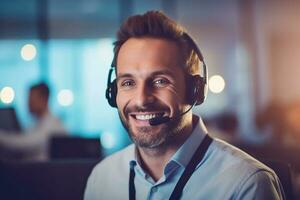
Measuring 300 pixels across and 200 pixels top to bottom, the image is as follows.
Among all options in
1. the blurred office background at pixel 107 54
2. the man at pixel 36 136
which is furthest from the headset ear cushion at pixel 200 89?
the blurred office background at pixel 107 54

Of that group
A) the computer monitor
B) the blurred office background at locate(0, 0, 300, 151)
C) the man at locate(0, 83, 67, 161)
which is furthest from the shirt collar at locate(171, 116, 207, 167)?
the blurred office background at locate(0, 0, 300, 151)

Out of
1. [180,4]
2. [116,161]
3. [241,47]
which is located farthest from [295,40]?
[116,161]

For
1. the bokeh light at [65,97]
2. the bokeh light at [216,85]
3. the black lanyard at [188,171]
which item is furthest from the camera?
the bokeh light at [65,97]

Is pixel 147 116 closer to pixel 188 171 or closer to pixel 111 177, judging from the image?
pixel 188 171

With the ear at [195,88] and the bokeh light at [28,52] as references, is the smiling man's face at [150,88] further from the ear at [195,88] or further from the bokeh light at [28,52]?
the bokeh light at [28,52]

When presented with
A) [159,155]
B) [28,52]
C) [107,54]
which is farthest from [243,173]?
[28,52]

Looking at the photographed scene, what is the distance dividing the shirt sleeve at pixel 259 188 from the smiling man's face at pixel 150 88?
0.79 feet

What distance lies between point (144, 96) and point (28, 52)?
5.95 m

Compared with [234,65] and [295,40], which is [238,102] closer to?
[234,65]

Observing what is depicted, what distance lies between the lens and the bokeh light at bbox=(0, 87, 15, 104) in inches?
276

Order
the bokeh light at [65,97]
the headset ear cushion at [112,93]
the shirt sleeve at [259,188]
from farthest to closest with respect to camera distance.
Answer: the bokeh light at [65,97] → the headset ear cushion at [112,93] → the shirt sleeve at [259,188]

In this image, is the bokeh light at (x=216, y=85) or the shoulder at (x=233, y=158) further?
the bokeh light at (x=216, y=85)

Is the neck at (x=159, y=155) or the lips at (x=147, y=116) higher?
the lips at (x=147, y=116)

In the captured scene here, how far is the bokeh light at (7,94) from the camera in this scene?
7013 millimetres
